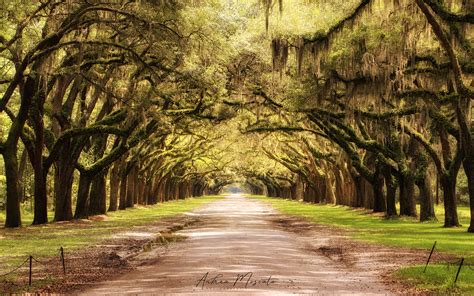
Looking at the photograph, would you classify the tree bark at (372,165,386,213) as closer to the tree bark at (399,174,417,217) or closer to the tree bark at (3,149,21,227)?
the tree bark at (399,174,417,217)

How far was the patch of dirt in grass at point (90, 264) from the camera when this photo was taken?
39.9 feet

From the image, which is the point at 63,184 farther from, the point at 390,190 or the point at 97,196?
the point at 390,190

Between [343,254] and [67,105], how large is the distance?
1827 cm

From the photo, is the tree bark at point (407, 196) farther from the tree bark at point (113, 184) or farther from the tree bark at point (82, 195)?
the tree bark at point (113, 184)

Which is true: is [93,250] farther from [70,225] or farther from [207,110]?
[207,110]

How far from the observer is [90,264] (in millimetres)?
Result: 15883

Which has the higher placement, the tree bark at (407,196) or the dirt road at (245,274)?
the tree bark at (407,196)

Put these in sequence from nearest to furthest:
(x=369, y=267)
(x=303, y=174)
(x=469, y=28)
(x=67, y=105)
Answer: (x=369, y=267)
(x=469, y=28)
(x=67, y=105)
(x=303, y=174)

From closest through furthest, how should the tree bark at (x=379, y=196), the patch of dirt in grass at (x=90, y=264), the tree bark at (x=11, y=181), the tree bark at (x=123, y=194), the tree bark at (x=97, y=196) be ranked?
the patch of dirt in grass at (x=90, y=264), the tree bark at (x=11, y=181), the tree bark at (x=97, y=196), the tree bark at (x=379, y=196), the tree bark at (x=123, y=194)

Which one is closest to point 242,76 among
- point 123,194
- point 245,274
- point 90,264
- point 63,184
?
point 63,184

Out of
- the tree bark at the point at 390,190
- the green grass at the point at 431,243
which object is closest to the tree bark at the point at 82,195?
the green grass at the point at 431,243

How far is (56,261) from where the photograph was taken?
16047 millimetres

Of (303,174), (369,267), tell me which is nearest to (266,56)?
(369,267)

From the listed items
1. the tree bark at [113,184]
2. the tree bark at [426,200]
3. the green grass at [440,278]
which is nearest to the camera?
the green grass at [440,278]
